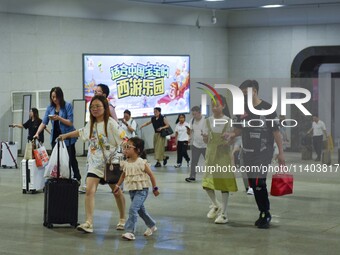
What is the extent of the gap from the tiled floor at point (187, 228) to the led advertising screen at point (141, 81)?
9.89 meters

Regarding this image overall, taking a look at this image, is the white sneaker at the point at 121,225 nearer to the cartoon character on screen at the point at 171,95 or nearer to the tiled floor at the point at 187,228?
the tiled floor at the point at 187,228

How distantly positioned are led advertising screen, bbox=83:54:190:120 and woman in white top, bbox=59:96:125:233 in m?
14.0

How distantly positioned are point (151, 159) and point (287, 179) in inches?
518

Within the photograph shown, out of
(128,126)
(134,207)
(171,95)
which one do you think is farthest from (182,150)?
(134,207)

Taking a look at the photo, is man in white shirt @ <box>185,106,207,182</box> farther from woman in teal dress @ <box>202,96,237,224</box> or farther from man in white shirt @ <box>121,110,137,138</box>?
woman in teal dress @ <box>202,96,237,224</box>

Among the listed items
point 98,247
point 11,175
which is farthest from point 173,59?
point 98,247

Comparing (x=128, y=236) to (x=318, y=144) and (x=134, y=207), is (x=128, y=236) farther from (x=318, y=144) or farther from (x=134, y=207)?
(x=318, y=144)

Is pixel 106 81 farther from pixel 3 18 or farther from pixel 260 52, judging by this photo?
pixel 260 52

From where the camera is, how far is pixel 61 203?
10.7 m

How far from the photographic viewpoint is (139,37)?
1062 inches

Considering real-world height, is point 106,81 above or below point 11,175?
above

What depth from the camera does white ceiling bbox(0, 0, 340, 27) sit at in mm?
23606

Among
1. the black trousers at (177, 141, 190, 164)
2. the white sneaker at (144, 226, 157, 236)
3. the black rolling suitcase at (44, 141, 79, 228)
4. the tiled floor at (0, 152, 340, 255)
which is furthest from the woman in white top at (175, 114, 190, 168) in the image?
the white sneaker at (144, 226, 157, 236)

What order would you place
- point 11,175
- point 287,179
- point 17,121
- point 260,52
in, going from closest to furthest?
point 287,179, point 11,175, point 17,121, point 260,52
